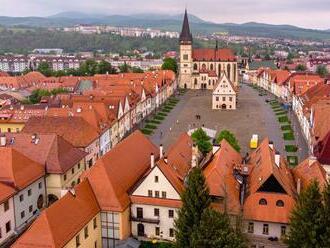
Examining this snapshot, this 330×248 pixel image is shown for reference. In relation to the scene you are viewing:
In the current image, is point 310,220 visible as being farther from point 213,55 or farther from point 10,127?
point 213,55

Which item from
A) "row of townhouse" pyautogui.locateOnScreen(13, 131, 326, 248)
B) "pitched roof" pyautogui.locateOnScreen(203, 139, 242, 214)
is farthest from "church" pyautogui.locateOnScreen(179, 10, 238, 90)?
"pitched roof" pyautogui.locateOnScreen(203, 139, 242, 214)

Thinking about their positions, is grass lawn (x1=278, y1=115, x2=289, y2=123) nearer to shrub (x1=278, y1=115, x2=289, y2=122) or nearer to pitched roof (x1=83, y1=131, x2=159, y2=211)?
shrub (x1=278, y1=115, x2=289, y2=122)

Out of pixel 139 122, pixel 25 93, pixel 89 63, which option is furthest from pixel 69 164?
pixel 89 63

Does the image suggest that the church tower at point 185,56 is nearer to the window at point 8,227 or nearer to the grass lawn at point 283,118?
the grass lawn at point 283,118

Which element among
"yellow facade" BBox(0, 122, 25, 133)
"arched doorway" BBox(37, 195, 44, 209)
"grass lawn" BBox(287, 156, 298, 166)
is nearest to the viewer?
"arched doorway" BBox(37, 195, 44, 209)

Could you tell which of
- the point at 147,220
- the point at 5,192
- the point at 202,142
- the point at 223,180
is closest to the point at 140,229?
the point at 147,220

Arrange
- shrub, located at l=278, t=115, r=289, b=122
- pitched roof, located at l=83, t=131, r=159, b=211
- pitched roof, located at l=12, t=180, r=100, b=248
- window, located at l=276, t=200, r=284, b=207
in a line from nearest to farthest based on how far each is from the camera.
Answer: pitched roof, located at l=12, t=180, r=100, b=248 < window, located at l=276, t=200, r=284, b=207 < pitched roof, located at l=83, t=131, r=159, b=211 < shrub, located at l=278, t=115, r=289, b=122
